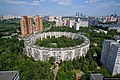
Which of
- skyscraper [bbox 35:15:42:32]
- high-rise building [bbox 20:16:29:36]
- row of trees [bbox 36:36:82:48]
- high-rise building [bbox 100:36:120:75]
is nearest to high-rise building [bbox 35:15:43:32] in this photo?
skyscraper [bbox 35:15:42:32]

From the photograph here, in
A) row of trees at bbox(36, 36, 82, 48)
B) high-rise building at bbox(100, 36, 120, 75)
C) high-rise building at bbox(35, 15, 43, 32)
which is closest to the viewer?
high-rise building at bbox(100, 36, 120, 75)

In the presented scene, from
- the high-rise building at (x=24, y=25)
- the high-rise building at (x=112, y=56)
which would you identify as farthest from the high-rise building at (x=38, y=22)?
the high-rise building at (x=112, y=56)

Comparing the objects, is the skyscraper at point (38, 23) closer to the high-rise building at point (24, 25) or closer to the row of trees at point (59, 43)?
the high-rise building at point (24, 25)

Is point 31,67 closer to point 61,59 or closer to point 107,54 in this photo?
point 61,59

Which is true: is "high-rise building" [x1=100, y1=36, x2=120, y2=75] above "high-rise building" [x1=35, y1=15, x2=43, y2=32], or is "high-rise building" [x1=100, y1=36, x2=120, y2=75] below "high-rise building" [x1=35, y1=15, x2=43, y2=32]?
below

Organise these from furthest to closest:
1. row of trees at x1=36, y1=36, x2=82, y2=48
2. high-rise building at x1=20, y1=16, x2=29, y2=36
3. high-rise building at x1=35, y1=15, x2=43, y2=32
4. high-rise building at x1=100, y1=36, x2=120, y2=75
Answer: high-rise building at x1=35, y1=15, x2=43, y2=32, high-rise building at x1=20, y1=16, x2=29, y2=36, row of trees at x1=36, y1=36, x2=82, y2=48, high-rise building at x1=100, y1=36, x2=120, y2=75

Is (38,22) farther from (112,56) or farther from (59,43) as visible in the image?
(112,56)

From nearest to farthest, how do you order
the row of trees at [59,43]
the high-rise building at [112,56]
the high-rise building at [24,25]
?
the high-rise building at [112,56]
the row of trees at [59,43]
the high-rise building at [24,25]

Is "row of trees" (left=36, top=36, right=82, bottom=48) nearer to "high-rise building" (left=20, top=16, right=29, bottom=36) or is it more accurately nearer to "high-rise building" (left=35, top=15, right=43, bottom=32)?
"high-rise building" (left=20, top=16, right=29, bottom=36)

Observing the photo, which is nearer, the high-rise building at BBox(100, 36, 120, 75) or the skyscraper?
the high-rise building at BBox(100, 36, 120, 75)
